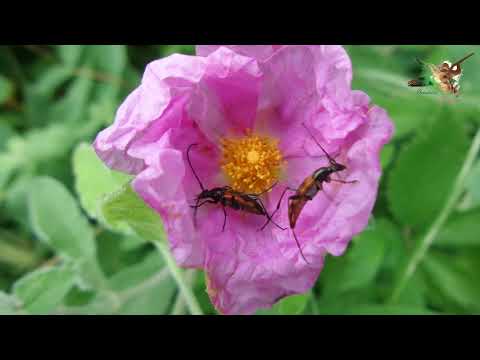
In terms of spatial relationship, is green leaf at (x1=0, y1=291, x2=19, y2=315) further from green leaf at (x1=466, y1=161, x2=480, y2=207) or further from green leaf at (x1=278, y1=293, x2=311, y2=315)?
green leaf at (x1=466, y1=161, x2=480, y2=207)

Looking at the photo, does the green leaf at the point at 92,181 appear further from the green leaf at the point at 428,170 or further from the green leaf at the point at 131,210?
the green leaf at the point at 428,170

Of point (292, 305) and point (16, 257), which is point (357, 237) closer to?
point (292, 305)

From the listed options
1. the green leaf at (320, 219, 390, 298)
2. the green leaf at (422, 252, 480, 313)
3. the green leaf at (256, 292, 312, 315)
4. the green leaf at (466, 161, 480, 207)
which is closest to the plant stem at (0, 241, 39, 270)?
→ the green leaf at (320, 219, 390, 298)

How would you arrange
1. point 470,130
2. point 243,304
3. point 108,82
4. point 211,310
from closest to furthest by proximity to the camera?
point 243,304, point 211,310, point 470,130, point 108,82

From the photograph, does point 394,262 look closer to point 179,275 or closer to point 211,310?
point 211,310

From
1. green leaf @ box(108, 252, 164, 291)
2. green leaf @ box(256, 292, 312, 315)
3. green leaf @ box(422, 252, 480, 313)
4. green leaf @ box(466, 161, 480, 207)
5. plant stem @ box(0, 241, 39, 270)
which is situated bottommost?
plant stem @ box(0, 241, 39, 270)
